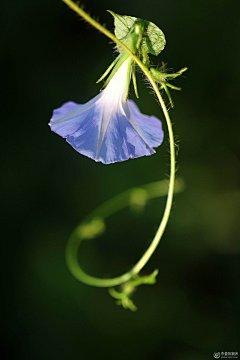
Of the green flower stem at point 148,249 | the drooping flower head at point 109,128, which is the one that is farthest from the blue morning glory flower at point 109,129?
the green flower stem at point 148,249

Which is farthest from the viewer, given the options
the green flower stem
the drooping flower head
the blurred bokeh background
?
the blurred bokeh background

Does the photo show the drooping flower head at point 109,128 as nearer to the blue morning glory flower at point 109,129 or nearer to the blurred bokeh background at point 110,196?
the blue morning glory flower at point 109,129

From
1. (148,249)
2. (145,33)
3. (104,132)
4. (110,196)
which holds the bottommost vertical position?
(148,249)

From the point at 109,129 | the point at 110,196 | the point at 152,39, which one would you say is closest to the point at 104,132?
the point at 109,129

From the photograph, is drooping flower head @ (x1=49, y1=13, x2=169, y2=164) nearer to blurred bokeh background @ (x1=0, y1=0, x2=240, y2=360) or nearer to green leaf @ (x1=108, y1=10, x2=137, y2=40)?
green leaf @ (x1=108, y1=10, x2=137, y2=40)

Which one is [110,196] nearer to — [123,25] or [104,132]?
[104,132]

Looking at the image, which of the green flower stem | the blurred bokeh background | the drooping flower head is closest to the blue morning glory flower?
the drooping flower head
